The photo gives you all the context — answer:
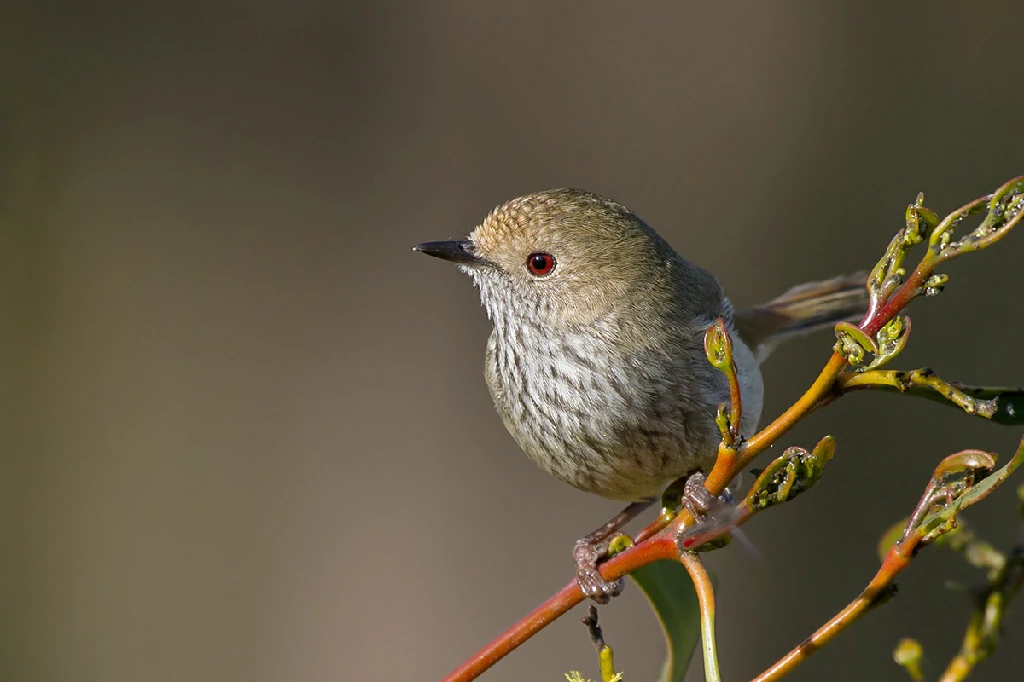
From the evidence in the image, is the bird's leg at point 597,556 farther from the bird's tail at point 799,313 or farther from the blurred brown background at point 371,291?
the blurred brown background at point 371,291

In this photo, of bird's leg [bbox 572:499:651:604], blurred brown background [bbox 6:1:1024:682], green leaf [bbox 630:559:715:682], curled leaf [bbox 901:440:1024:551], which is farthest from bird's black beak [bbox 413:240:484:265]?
blurred brown background [bbox 6:1:1024:682]

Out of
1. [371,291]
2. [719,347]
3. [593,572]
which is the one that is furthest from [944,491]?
[371,291]

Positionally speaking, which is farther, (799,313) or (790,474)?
(799,313)

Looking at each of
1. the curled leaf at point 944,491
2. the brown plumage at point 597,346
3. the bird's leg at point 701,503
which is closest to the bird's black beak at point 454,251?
the brown plumage at point 597,346

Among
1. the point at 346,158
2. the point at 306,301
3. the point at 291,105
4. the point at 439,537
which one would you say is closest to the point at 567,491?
the point at 439,537

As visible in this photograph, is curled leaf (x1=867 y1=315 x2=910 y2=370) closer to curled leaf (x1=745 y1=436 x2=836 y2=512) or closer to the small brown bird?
curled leaf (x1=745 y1=436 x2=836 y2=512)

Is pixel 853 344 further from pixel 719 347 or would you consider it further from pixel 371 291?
pixel 371 291
